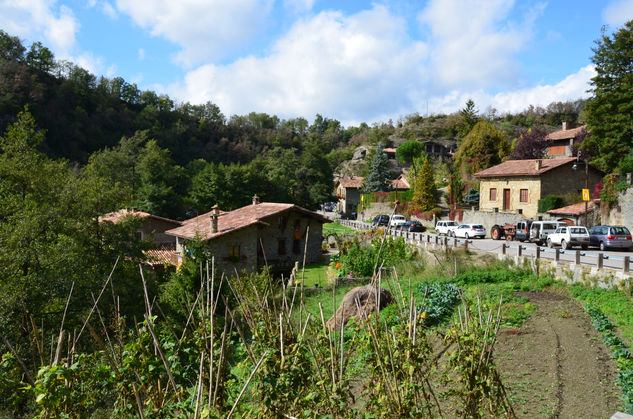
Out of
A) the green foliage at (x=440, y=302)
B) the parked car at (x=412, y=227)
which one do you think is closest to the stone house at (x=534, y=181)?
the parked car at (x=412, y=227)

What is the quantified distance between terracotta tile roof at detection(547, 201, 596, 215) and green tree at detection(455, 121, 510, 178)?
79.2 feet

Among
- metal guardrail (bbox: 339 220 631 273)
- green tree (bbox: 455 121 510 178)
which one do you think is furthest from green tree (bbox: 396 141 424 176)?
metal guardrail (bbox: 339 220 631 273)

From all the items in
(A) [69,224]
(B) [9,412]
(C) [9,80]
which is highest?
(C) [9,80]

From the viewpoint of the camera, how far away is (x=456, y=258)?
800 inches

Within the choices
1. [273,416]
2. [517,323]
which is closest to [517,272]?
[517,323]

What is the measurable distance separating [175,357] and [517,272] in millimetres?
15728

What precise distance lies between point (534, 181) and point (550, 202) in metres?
2.63

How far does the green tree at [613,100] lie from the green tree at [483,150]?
74.8ft

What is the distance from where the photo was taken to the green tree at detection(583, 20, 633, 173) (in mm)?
35062

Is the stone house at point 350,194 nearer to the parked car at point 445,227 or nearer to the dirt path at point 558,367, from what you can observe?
the parked car at point 445,227

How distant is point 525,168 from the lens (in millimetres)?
42000

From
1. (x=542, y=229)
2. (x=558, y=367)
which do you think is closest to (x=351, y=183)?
(x=542, y=229)

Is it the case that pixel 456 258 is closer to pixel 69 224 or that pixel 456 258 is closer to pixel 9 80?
pixel 69 224

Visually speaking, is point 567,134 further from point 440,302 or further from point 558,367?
point 558,367
